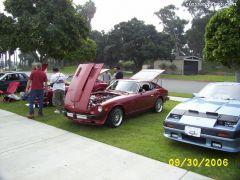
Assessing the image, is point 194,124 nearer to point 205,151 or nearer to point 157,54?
point 205,151

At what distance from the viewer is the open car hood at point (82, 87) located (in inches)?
302

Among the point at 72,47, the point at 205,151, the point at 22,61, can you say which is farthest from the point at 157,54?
the point at 22,61

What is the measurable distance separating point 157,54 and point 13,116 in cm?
3211

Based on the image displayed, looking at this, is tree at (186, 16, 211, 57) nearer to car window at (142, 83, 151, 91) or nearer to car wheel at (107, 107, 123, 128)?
car window at (142, 83, 151, 91)

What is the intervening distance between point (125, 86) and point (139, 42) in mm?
32136

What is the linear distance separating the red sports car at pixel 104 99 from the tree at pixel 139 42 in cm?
3042

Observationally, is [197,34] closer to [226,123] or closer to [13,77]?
[13,77]

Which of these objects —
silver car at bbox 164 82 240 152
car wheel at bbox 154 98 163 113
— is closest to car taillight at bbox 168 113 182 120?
silver car at bbox 164 82 240 152

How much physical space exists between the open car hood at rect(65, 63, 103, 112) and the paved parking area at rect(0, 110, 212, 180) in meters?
0.86

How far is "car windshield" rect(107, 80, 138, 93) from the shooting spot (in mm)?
8773

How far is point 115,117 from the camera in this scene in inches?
307

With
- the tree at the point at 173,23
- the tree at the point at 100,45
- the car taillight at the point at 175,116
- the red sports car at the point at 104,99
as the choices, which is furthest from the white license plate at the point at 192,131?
the tree at the point at 173,23

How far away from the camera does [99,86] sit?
1242cm

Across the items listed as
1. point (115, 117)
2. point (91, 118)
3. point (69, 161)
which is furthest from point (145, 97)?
point (69, 161)
